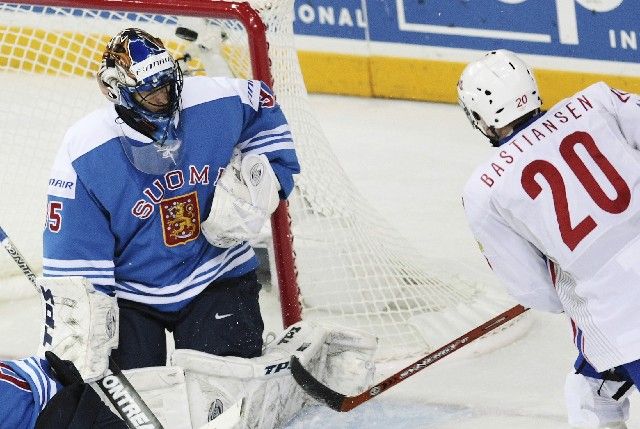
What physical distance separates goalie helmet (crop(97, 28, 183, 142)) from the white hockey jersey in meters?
0.81

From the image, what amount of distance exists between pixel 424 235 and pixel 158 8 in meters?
1.48

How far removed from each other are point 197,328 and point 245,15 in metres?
0.85

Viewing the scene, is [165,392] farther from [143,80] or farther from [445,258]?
[445,258]

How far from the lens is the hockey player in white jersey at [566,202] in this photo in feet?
9.39

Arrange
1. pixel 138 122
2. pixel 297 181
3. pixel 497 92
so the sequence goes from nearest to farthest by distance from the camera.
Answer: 1. pixel 497 92
2. pixel 138 122
3. pixel 297 181

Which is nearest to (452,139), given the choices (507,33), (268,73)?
(507,33)

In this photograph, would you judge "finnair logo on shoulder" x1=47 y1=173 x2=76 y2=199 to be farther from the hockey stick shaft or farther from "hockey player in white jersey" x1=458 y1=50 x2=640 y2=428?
"hockey player in white jersey" x1=458 y1=50 x2=640 y2=428

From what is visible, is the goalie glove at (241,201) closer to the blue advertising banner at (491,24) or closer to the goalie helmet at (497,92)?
the goalie helmet at (497,92)

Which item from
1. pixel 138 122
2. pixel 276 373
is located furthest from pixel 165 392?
pixel 138 122

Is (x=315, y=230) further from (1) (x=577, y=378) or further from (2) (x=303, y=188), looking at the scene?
(1) (x=577, y=378)

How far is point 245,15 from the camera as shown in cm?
386

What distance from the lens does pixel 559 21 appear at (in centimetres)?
566

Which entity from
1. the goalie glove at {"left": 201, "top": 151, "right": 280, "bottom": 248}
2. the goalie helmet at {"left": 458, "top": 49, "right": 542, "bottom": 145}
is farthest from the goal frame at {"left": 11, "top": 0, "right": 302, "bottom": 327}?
the goalie helmet at {"left": 458, "top": 49, "right": 542, "bottom": 145}

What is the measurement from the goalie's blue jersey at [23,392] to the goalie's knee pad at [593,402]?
3.61 feet
